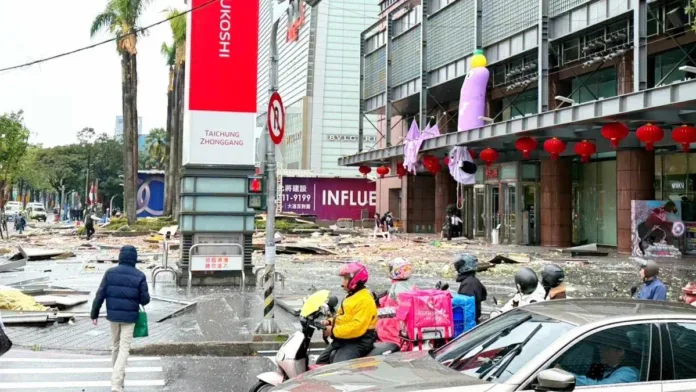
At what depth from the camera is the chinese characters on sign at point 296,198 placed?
56.9 meters

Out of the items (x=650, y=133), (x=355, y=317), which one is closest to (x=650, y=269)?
(x=355, y=317)

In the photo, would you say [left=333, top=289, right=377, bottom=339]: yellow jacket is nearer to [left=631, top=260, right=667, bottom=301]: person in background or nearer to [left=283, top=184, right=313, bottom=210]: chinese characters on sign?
[left=631, top=260, right=667, bottom=301]: person in background

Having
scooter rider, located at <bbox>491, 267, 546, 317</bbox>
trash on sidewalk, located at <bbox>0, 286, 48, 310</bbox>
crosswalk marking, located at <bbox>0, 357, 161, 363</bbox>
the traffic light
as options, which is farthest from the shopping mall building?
trash on sidewalk, located at <bbox>0, 286, 48, 310</bbox>

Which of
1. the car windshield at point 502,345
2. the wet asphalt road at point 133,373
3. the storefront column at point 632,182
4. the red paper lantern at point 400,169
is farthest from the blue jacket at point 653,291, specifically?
the red paper lantern at point 400,169

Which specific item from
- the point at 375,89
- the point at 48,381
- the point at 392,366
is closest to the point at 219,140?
the point at 48,381

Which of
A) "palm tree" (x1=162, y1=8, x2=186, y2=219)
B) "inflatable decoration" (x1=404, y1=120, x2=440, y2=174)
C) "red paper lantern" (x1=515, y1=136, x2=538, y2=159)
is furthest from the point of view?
"palm tree" (x1=162, y1=8, x2=186, y2=219)

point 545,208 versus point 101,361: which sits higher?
point 545,208

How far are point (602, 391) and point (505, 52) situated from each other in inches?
1146

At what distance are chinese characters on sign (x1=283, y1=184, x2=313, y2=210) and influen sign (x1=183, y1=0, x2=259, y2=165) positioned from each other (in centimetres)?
4006

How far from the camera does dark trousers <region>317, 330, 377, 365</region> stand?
19.5ft

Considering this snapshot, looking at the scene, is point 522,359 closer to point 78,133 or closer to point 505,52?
point 505,52

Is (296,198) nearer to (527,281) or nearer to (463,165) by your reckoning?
(463,165)

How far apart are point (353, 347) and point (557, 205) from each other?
2740cm

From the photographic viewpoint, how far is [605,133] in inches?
868
